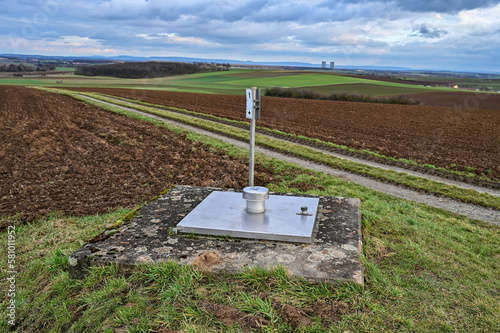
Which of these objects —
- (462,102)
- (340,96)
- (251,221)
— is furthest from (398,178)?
(462,102)

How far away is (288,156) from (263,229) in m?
11.8

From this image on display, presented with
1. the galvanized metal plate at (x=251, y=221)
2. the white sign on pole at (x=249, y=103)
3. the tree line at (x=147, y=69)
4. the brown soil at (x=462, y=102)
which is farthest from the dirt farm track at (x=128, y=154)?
the tree line at (x=147, y=69)

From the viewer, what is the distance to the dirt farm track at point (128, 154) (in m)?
9.24

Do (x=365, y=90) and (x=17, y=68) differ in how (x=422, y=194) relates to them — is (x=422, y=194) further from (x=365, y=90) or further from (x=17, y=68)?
(x=17, y=68)

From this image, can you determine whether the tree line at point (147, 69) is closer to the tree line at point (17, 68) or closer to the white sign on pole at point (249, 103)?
the tree line at point (17, 68)

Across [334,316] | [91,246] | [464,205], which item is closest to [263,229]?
[334,316]

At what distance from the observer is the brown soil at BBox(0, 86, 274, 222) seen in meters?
8.77

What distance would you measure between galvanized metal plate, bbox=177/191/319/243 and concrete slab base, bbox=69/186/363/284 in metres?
0.10

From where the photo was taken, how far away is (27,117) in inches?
998

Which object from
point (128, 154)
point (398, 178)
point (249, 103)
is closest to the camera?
point (249, 103)

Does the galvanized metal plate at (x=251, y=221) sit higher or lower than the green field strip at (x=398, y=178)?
higher

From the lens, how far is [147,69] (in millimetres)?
111312

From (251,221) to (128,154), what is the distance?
33.2 feet

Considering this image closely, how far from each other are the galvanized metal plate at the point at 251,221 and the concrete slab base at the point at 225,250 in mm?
102
